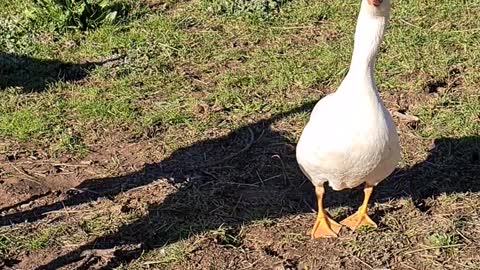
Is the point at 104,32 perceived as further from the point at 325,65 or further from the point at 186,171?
the point at 186,171

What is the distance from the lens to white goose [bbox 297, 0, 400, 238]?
168 inches

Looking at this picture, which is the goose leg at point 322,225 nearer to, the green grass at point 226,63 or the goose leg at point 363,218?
the goose leg at point 363,218

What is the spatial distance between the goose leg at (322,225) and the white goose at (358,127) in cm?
25

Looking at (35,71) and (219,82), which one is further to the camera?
(35,71)

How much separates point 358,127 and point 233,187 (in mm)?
1258

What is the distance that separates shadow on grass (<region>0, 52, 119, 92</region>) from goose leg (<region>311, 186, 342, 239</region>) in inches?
111

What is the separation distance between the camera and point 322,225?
15.5ft

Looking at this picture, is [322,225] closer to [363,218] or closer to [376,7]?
[363,218]

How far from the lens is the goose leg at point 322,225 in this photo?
4719mm

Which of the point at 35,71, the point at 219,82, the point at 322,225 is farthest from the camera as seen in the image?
the point at 35,71

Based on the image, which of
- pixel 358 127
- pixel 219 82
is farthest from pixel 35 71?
pixel 358 127

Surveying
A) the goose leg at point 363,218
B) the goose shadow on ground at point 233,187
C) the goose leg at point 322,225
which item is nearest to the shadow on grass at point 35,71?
the goose shadow on ground at point 233,187

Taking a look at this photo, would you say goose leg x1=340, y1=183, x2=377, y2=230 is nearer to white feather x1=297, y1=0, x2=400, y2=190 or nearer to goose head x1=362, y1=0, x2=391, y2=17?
white feather x1=297, y1=0, x2=400, y2=190

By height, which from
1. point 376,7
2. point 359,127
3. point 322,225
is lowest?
point 322,225
